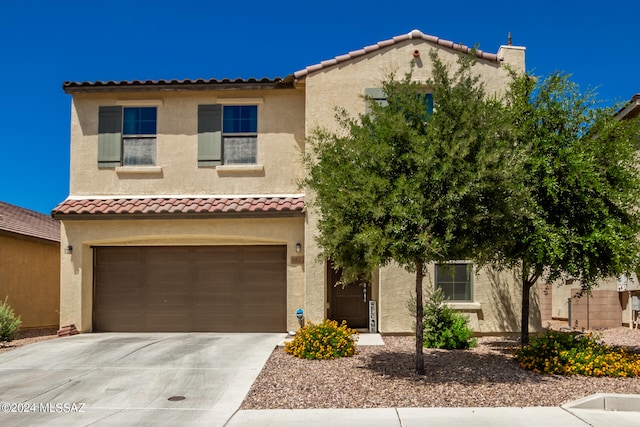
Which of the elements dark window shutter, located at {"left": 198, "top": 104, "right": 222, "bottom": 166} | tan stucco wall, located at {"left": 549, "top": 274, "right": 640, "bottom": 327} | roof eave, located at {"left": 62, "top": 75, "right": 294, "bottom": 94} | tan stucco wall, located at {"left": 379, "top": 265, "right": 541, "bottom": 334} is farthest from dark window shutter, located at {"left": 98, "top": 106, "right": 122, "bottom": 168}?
tan stucco wall, located at {"left": 549, "top": 274, "right": 640, "bottom": 327}

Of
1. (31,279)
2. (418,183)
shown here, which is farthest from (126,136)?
(418,183)

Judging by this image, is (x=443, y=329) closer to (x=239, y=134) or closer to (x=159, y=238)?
(x=239, y=134)

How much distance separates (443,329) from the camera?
13797 mm

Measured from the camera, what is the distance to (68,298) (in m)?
16.3

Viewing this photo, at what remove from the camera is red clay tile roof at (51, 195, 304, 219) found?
616 inches

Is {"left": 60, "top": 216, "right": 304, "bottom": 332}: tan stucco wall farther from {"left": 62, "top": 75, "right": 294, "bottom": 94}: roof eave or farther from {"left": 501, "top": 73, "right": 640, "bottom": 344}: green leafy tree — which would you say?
{"left": 501, "top": 73, "right": 640, "bottom": 344}: green leafy tree

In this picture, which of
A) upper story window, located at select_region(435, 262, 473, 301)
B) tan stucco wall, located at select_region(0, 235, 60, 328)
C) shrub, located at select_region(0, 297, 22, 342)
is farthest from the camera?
tan stucco wall, located at select_region(0, 235, 60, 328)

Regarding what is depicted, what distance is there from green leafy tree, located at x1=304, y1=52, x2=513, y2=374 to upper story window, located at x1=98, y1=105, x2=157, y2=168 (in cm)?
752

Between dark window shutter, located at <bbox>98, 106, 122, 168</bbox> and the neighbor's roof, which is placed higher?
the neighbor's roof

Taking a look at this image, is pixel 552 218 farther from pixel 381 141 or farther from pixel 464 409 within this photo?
pixel 464 409

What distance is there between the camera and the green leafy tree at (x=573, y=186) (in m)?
11.4

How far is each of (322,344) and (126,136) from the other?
825 centimetres

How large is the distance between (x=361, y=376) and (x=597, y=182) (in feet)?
17.7

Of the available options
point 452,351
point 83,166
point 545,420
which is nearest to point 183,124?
point 83,166
